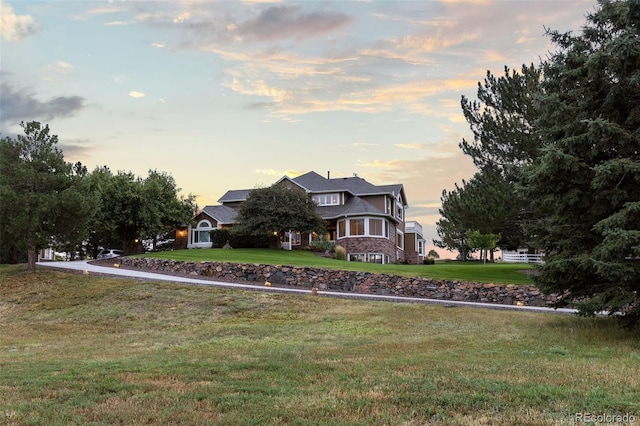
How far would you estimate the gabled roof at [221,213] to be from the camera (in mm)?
45531

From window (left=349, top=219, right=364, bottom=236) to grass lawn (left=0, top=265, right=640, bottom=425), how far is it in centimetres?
2189

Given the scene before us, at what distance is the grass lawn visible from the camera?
549 centimetres

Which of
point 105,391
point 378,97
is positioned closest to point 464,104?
point 378,97

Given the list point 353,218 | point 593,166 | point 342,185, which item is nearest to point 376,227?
point 353,218

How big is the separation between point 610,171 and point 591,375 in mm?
5736

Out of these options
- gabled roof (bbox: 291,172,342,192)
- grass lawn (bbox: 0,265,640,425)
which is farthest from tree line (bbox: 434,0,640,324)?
gabled roof (bbox: 291,172,342,192)

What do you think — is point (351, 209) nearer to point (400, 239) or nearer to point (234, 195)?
point (400, 239)

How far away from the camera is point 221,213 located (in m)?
46.6

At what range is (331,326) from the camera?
15.2 m

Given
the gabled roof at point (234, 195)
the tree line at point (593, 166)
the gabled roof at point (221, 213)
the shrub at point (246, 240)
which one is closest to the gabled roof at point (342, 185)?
the gabled roof at point (234, 195)

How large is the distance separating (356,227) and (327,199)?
5.17 m

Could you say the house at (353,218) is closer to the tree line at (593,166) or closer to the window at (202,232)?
the window at (202,232)

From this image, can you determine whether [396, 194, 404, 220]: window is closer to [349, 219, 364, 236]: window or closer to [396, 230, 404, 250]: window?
[396, 230, 404, 250]: window

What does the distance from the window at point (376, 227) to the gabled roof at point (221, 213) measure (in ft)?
40.2
